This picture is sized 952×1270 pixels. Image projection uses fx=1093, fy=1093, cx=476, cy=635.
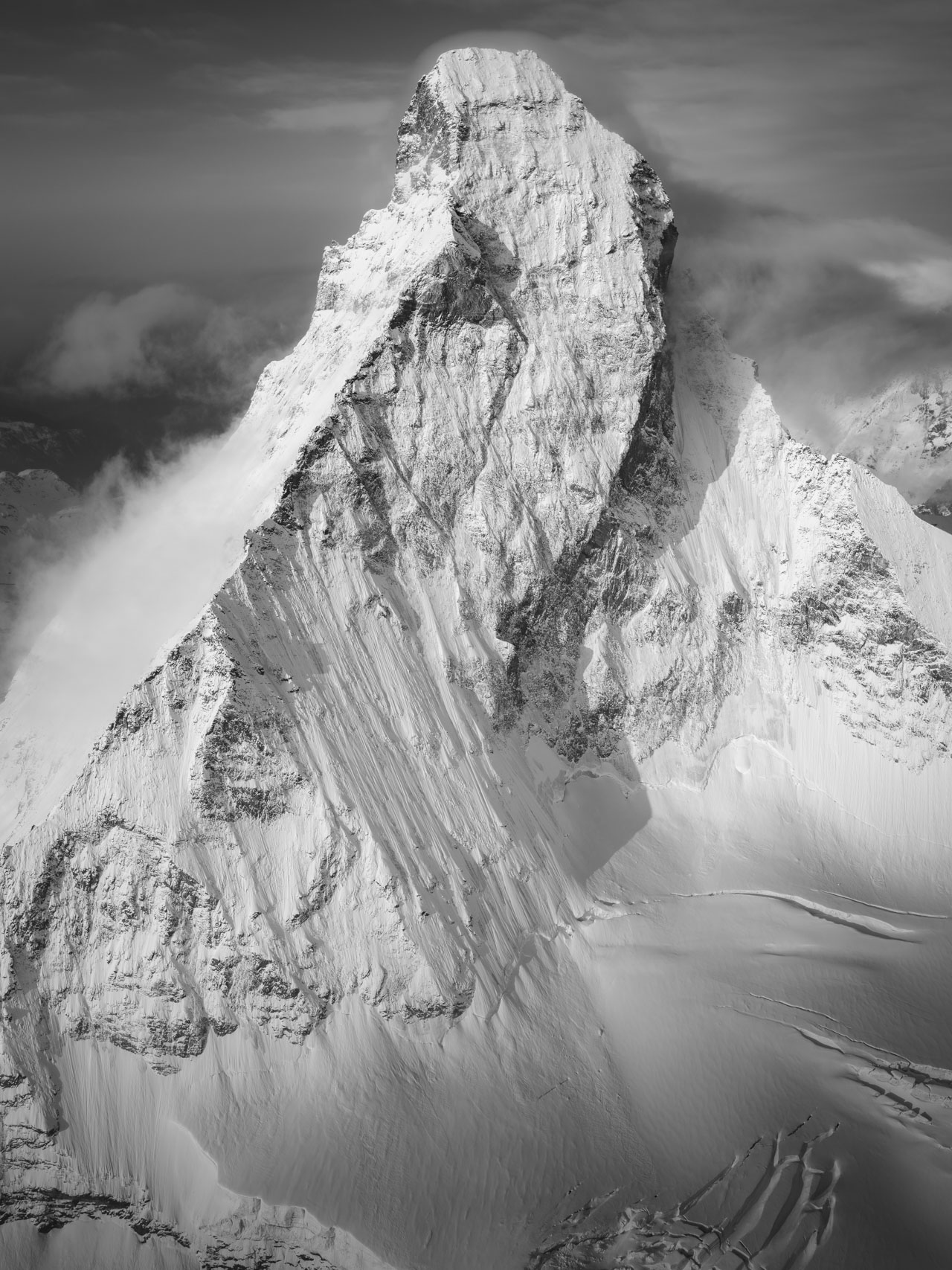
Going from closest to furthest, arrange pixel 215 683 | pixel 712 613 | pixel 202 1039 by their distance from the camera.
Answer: pixel 202 1039 < pixel 215 683 < pixel 712 613

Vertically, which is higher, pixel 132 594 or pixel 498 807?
pixel 132 594

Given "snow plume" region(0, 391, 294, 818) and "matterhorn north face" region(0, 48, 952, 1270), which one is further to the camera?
"snow plume" region(0, 391, 294, 818)

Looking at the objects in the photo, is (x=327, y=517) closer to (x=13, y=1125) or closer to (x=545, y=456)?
(x=545, y=456)

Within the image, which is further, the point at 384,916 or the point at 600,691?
the point at 600,691

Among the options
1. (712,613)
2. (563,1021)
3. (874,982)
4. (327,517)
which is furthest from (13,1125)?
(712,613)

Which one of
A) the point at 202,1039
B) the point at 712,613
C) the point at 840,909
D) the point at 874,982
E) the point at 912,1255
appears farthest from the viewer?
the point at 712,613

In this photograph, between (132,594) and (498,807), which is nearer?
(498,807)

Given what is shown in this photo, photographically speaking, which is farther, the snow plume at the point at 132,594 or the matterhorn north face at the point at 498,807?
the snow plume at the point at 132,594

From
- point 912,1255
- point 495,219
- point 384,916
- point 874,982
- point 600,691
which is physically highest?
point 495,219
